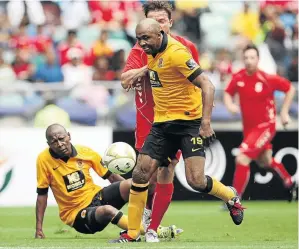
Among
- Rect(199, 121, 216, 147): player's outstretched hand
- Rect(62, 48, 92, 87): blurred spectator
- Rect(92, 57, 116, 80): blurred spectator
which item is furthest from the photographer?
Rect(62, 48, 92, 87): blurred spectator

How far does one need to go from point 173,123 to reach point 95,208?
128 centimetres

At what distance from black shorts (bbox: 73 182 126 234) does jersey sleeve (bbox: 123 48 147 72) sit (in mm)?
1215

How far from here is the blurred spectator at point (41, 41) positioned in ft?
58.5

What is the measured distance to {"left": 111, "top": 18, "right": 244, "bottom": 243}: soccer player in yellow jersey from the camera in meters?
8.27

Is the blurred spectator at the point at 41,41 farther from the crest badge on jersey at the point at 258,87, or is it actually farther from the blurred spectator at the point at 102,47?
the crest badge on jersey at the point at 258,87

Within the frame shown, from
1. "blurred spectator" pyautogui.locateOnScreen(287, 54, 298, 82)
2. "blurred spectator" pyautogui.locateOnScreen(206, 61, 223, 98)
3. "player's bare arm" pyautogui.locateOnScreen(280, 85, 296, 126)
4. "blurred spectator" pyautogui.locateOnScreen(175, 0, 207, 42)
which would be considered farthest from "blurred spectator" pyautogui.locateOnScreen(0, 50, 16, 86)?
"player's bare arm" pyautogui.locateOnScreen(280, 85, 296, 126)

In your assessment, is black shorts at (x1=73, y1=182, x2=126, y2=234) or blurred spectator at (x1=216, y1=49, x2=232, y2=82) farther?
blurred spectator at (x1=216, y1=49, x2=232, y2=82)

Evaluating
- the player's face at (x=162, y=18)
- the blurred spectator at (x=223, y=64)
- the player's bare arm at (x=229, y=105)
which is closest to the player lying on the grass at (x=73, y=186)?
the player's face at (x=162, y=18)

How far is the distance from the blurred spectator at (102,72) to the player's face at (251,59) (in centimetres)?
442

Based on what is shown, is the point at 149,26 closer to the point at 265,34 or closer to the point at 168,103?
the point at 168,103

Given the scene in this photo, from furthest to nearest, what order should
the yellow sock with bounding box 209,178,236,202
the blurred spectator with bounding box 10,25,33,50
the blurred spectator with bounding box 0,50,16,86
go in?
the blurred spectator with bounding box 10,25,33,50
the blurred spectator with bounding box 0,50,16,86
the yellow sock with bounding box 209,178,236,202

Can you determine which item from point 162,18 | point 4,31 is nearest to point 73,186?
point 162,18

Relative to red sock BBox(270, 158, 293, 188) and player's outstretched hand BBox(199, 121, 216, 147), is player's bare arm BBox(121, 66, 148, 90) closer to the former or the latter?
player's outstretched hand BBox(199, 121, 216, 147)

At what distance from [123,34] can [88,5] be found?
99 centimetres
